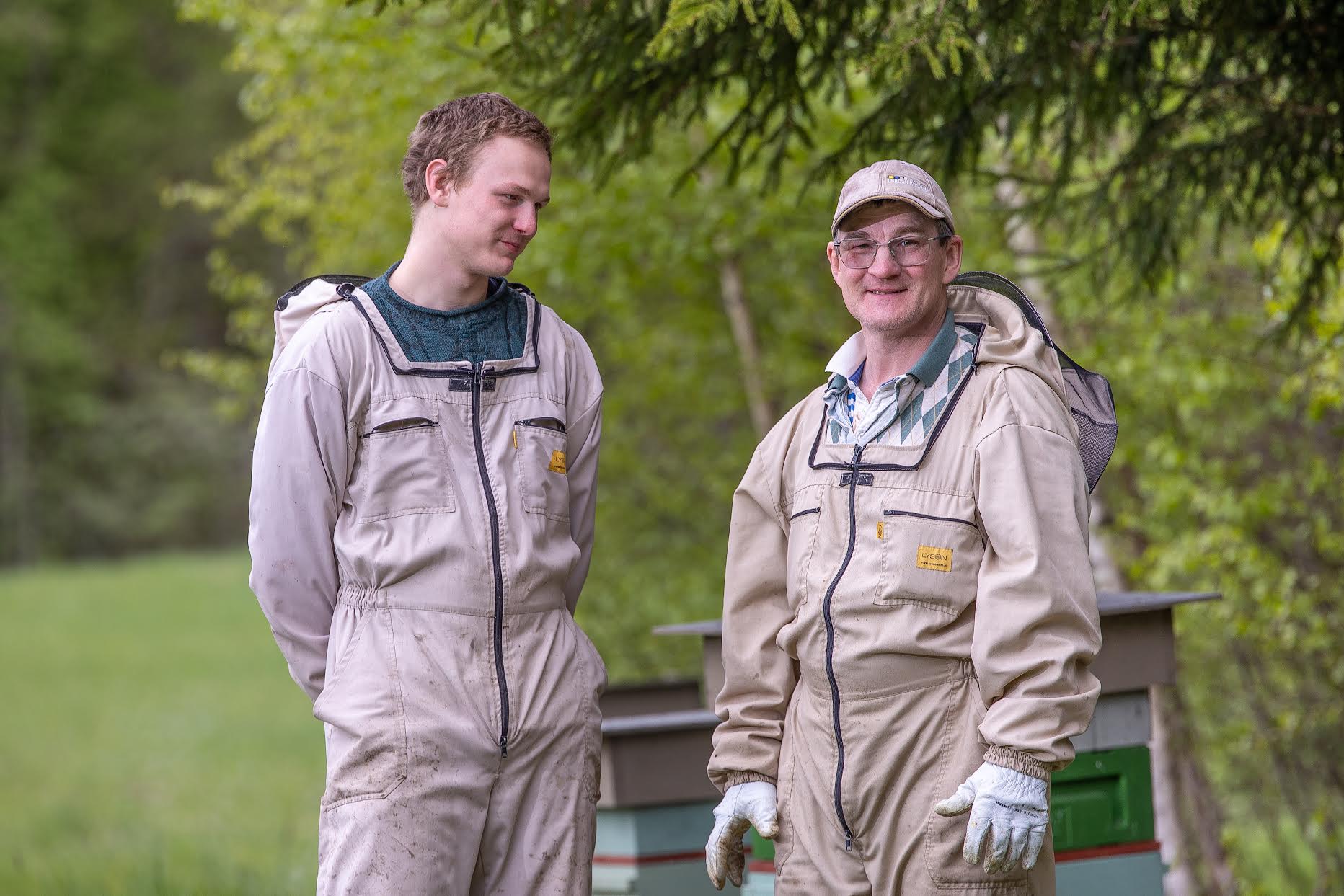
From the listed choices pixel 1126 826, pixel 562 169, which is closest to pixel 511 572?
pixel 1126 826

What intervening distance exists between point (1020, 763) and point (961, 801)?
126mm

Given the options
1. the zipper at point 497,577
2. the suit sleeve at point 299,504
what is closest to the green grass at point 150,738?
the suit sleeve at point 299,504

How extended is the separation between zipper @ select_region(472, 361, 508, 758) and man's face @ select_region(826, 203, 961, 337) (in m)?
0.76

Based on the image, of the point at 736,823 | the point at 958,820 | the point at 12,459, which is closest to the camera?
the point at 958,820

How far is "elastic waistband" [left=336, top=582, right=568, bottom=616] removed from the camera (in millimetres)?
2889

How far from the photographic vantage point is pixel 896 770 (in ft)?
9.33

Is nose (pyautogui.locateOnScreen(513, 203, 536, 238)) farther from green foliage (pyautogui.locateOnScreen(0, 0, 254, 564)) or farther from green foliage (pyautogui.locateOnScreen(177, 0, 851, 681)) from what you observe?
green foliage (pyautogui.locateOnScreen(0, 0, 254, 564))

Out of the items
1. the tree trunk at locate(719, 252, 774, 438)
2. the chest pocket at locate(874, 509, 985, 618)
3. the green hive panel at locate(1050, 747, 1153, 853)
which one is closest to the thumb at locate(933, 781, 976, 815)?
the chest pocket at locate(874, 509, 985, 618)

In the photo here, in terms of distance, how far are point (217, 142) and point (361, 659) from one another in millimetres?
40593

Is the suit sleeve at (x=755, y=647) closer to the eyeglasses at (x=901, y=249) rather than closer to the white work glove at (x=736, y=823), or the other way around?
the white work glove at (x=736, y=823)

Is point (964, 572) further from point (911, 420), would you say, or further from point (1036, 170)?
point (1036, 170)

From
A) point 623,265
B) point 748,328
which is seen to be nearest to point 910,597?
point 623,265

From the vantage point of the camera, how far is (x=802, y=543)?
3.02 metres

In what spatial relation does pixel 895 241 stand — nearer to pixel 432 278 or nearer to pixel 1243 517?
pixel 432 278
